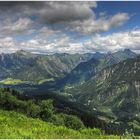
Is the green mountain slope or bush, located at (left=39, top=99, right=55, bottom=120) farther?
bush, located at (left=39, top=99, right=55, bottom=120)

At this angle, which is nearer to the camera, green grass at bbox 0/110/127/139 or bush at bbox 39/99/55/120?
green grass at bbox 0/110/127/139

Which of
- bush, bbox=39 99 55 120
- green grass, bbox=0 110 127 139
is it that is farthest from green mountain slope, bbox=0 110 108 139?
bush, bbox=39 99 55 120

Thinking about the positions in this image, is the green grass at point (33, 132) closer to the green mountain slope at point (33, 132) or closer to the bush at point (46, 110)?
the green mountain slope at point (33, 132)

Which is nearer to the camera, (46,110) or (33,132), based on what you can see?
(33,132)

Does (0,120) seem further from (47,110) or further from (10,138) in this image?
(47,110)

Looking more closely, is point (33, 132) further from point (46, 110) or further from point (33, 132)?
point (46, 110)

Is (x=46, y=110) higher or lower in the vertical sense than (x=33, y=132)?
lower

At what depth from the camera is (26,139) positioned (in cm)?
1341

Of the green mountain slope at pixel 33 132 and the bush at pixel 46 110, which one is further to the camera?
the bush at pixel 46 110

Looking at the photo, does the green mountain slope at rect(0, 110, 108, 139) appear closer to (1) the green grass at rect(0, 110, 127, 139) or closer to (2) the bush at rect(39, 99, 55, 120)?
(1) the green grass at rect(0, 110, 127, 139)

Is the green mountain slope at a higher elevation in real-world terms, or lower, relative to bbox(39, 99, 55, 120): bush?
higher

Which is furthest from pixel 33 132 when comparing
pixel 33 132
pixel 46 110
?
pixel 46 110

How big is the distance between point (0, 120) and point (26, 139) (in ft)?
34.1

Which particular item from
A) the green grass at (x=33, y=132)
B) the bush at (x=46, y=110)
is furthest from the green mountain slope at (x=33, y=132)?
the bush at (x=46, y=110)
